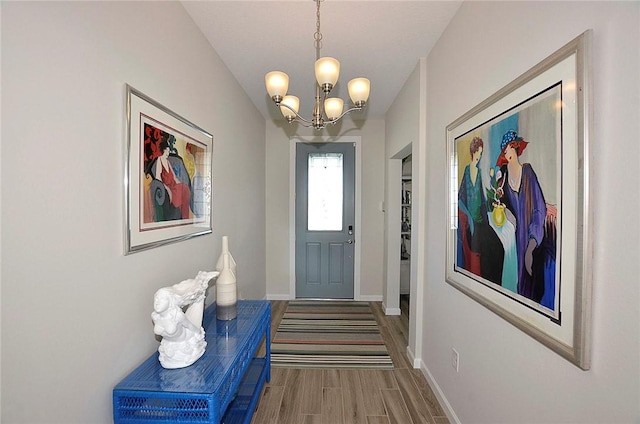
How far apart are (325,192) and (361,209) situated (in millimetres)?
565

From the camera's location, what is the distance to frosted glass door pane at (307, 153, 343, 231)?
13.5 ft

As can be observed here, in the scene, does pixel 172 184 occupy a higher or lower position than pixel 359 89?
lower

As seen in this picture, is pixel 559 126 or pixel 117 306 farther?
pixel 117 306

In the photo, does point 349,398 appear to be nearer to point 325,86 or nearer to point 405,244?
point 325,86

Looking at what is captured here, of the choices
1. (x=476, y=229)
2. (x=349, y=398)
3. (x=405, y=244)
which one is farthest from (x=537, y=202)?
(x=405, y=244)

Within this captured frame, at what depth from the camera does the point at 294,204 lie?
4113mm

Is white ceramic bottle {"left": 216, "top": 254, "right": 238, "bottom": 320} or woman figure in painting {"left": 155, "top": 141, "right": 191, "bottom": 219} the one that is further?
white ceramic bottle {"left": 216, "top": 254, "right": 238, "bottom": 320}

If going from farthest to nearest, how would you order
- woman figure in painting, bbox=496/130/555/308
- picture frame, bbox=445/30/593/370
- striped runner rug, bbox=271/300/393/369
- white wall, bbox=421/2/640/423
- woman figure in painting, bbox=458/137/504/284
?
1. striped runner rug, bbox=271/300/393/369
2. woman figure in painting, bbox=458/137/504/284
3. woman figure in painting, bbox=496/130/555/308
4. picture frame, bbox=445/30/593/370
5. white wall, bbox=421/2/640/423

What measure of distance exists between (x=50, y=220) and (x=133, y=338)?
684 mm

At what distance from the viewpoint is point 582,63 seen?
871 mm

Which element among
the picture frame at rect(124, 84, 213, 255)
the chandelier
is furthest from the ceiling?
the picture frame at rect(124, 84, 213, 255)

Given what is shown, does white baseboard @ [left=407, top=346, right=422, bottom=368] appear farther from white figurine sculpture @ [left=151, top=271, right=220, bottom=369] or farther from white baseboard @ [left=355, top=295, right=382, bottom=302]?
white figurine sculpture @ [left=151, top=271, right=220, bottom=369]

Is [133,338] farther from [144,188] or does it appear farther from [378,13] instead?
[378,13]

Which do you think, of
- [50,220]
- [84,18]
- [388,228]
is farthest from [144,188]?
[388,228]
